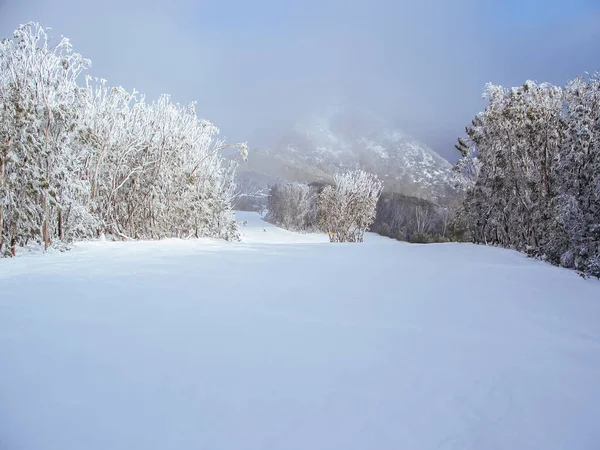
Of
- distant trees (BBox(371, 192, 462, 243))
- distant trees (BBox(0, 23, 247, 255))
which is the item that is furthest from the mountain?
distant trees (BBox(0, 23, 247, 255))

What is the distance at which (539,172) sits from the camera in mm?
5977

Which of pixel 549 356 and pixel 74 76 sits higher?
pixel 74 76

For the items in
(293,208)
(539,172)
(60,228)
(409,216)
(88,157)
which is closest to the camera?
(60,228)

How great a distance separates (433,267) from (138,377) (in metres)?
3.62

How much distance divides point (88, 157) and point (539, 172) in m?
8.05

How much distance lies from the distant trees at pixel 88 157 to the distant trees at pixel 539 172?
5.40 m

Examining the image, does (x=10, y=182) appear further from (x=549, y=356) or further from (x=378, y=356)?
(x=549, y=356)

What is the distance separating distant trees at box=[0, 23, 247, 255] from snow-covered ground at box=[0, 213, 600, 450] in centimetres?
226

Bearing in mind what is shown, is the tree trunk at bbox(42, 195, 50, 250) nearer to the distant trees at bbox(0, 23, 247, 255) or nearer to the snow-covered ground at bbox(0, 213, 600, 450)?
the distant trees at bbox(0, 23, 247, 255)

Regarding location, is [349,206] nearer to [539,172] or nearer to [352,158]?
[539,172]

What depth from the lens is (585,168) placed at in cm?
441

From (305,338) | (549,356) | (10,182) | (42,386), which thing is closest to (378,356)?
(305,338)

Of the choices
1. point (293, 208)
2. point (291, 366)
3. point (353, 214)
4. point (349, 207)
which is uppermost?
point (293, 208)

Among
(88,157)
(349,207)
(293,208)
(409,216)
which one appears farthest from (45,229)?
(409,216)
